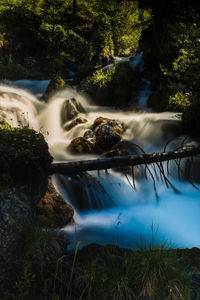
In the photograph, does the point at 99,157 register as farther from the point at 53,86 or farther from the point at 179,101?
the point at 53,86

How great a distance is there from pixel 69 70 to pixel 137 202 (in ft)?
38.0

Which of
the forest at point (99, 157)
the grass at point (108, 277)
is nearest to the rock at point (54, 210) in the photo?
the forest at point (99, 157)

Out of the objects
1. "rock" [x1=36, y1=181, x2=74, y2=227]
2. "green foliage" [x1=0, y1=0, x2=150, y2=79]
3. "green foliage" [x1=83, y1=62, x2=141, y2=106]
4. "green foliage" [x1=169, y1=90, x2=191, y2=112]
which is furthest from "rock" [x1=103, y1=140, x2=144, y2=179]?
"green foliage" [x1=83, y1=62, x2=141, y2=106]

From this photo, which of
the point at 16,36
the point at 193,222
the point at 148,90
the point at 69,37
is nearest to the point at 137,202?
the point at 193,222

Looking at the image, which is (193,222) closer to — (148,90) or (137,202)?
(137,202)

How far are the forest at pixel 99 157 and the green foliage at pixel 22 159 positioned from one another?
1 cm

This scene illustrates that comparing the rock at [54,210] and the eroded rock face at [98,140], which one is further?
the eroded rock face at [98,140]

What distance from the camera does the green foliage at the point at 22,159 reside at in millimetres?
2912

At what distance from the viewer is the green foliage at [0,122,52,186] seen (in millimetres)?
2912

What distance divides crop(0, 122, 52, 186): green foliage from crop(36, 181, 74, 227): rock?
0.76 metres

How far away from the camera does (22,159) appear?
9.90 ft

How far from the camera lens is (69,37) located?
11.6 meters

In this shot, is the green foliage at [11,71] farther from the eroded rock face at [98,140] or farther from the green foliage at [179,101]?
the green foliage at [179,101]

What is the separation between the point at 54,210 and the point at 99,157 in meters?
2.74
